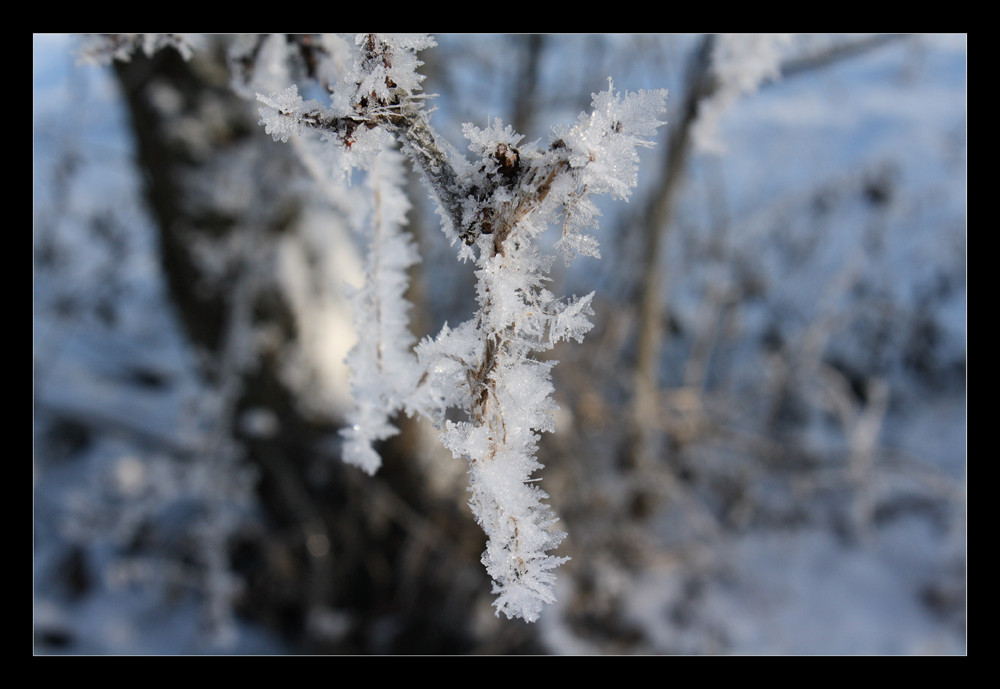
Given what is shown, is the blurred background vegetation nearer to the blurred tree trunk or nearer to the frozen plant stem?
the blurred tree trunk

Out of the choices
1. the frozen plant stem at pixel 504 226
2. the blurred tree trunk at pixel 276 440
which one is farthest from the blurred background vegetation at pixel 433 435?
the frozen plant stem at pixel 504 226

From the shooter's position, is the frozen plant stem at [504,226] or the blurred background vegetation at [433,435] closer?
the frozen plant stem at [504,226]

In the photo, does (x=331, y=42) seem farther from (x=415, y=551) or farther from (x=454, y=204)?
(x=415, y=551)

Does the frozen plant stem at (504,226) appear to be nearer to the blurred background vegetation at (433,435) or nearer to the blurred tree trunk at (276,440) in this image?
the blurred background vegetation at (433,435)

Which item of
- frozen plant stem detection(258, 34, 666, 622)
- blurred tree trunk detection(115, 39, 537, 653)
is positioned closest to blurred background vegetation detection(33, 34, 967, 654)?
blurred tree trunk detection(115, 39, 537, 653)

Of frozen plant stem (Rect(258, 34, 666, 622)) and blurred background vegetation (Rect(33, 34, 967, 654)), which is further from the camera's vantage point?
blurred background vegetation (Rect(33, 34, 967, 654))

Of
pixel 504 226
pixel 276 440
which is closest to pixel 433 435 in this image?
pixel 276 440

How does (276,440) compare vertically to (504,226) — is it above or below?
above

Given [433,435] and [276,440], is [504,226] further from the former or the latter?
[276,440]
